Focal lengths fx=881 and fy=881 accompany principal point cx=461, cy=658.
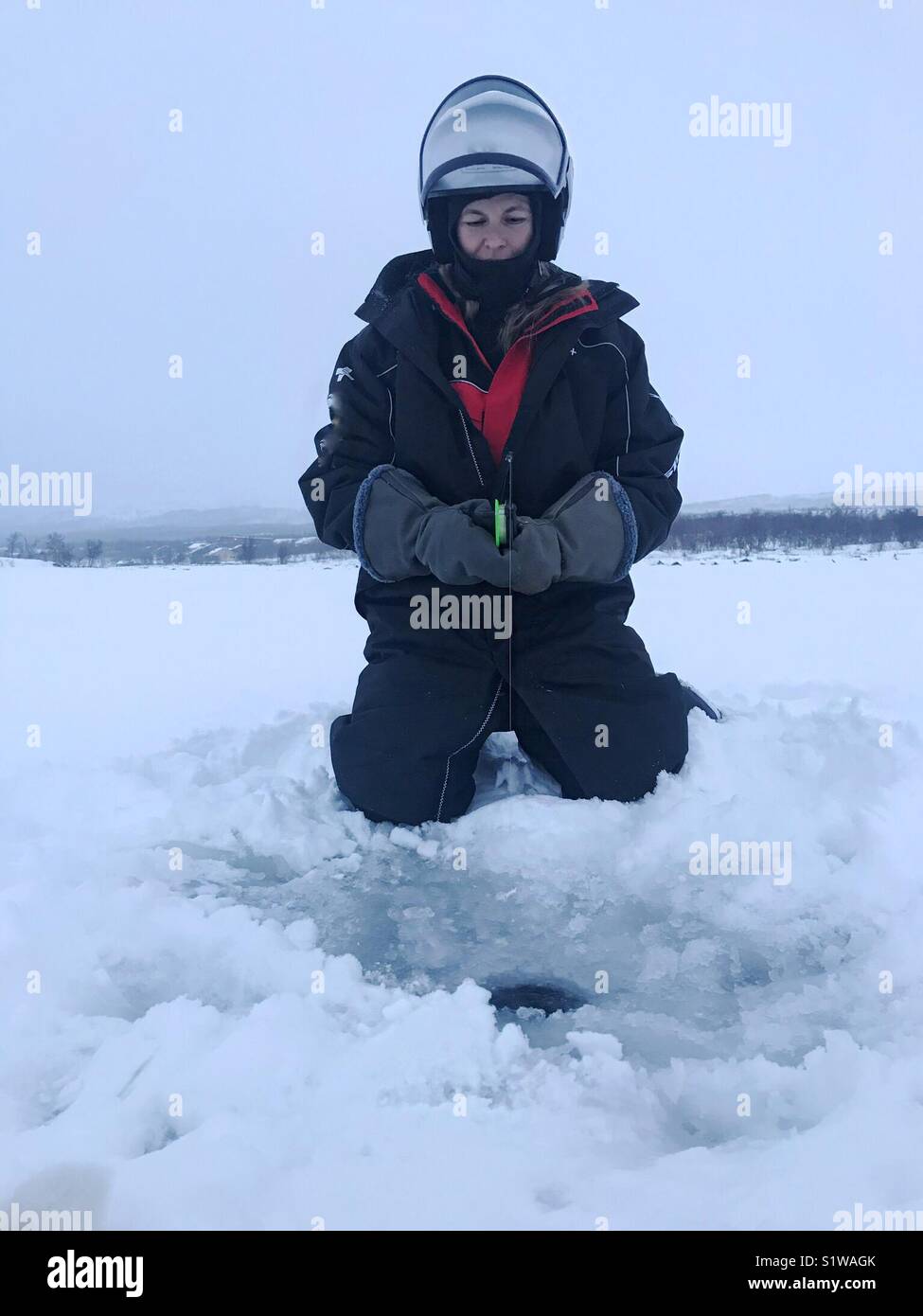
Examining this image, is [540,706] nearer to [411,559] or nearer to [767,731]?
[411,559]

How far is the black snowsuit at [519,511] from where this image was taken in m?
1.99

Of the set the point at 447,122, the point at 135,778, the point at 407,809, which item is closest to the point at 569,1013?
the point at 407,809

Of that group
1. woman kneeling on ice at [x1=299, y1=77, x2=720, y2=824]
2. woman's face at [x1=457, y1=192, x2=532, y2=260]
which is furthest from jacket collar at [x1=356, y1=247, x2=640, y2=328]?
woman's face at [x1=457, y1=192, x2=532, y2=260]

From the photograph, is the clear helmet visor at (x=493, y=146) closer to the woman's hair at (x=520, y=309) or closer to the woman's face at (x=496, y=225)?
the woman's face at (x=496, y=225)

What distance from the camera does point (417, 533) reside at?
6.48ft

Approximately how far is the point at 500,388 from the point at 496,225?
1.18 feet

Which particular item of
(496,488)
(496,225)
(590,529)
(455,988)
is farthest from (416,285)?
(455,988)

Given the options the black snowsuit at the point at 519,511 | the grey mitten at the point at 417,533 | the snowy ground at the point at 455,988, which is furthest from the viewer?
the black snowsuit at the point at 519,511

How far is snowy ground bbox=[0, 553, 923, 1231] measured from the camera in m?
1.01

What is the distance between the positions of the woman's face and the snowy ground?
1.21 meters

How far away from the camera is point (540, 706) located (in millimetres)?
2010

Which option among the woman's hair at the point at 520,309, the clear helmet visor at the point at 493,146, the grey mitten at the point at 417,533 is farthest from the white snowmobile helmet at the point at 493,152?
the grey mitten at the point at 417,533

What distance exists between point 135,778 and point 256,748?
1.12 ft

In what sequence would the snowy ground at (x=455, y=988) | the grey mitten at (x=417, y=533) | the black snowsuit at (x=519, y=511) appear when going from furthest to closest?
the black snowsuit at (x=519, y=511)
the grey mitten at (x=417, y=533)
the snowy ground at (x=455, y=988)
